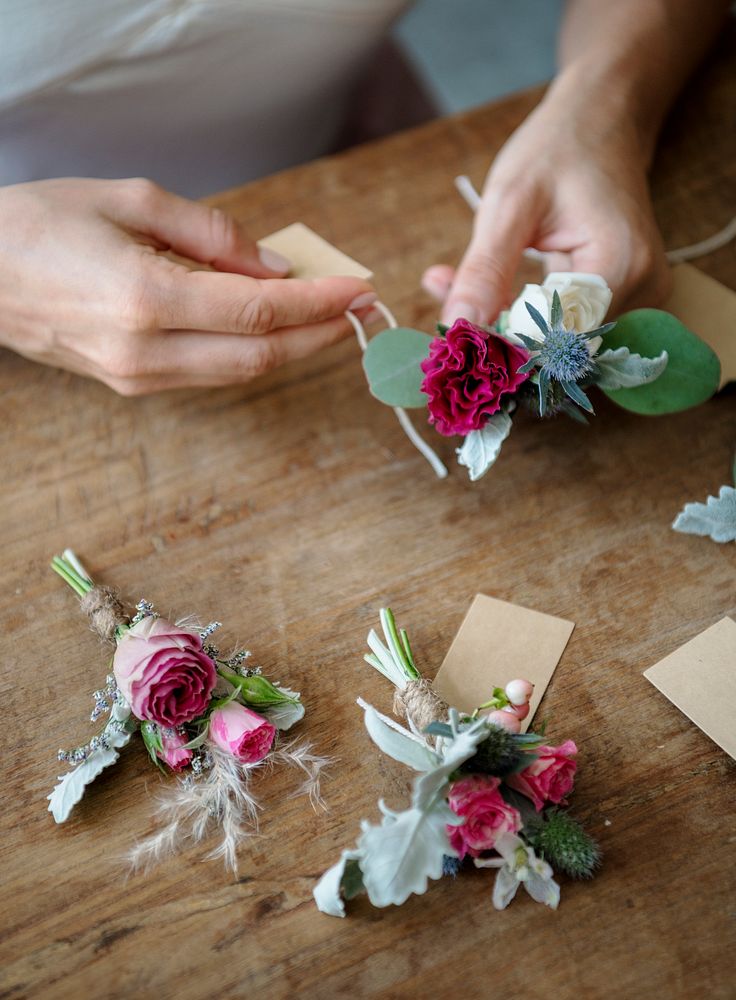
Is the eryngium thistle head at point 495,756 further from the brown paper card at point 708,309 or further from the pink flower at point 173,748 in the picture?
the brown paper card at point 708,309

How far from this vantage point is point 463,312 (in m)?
0.95

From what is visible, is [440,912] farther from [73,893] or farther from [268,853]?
[73,893]

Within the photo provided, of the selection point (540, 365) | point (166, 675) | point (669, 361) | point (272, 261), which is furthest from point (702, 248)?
point (166, 675)

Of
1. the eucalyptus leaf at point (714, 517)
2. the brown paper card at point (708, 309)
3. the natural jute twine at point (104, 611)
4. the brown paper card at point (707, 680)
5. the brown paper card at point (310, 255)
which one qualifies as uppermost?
the brown paper card at point (310, 255)

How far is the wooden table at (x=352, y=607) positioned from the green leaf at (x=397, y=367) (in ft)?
0.40

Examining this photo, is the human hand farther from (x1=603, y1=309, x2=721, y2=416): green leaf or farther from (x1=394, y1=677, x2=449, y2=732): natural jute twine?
(x1=394, y1=677, x2=449, y2=732): natural jute twine

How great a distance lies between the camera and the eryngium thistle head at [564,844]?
737 millimetres

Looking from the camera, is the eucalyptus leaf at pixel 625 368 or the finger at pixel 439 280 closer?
the eucalyptus leaf at pixel 625 368

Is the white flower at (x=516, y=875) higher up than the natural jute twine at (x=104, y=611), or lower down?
lower down

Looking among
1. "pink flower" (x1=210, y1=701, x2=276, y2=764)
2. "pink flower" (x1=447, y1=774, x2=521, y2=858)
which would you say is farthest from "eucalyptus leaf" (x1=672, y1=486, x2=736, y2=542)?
"pink flower" (x1=210, y1=701, x2=276, y2=764)

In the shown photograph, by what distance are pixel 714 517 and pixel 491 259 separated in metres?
0.40

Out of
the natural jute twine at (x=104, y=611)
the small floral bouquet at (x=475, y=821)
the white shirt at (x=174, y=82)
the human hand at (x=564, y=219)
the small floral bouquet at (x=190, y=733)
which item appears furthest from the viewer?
the white shirt at (x=174, y=82)

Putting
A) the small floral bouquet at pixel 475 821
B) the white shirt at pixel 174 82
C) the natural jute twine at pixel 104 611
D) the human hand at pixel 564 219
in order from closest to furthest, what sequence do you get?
the small floral bouquet at pixel 475 821, the natural jute twine at pixel 104 611, the human hand at pixel 564 219, the white shirt at pixel 174 82

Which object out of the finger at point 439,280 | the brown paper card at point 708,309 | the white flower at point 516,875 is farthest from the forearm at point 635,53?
the white flower at point 516,875
